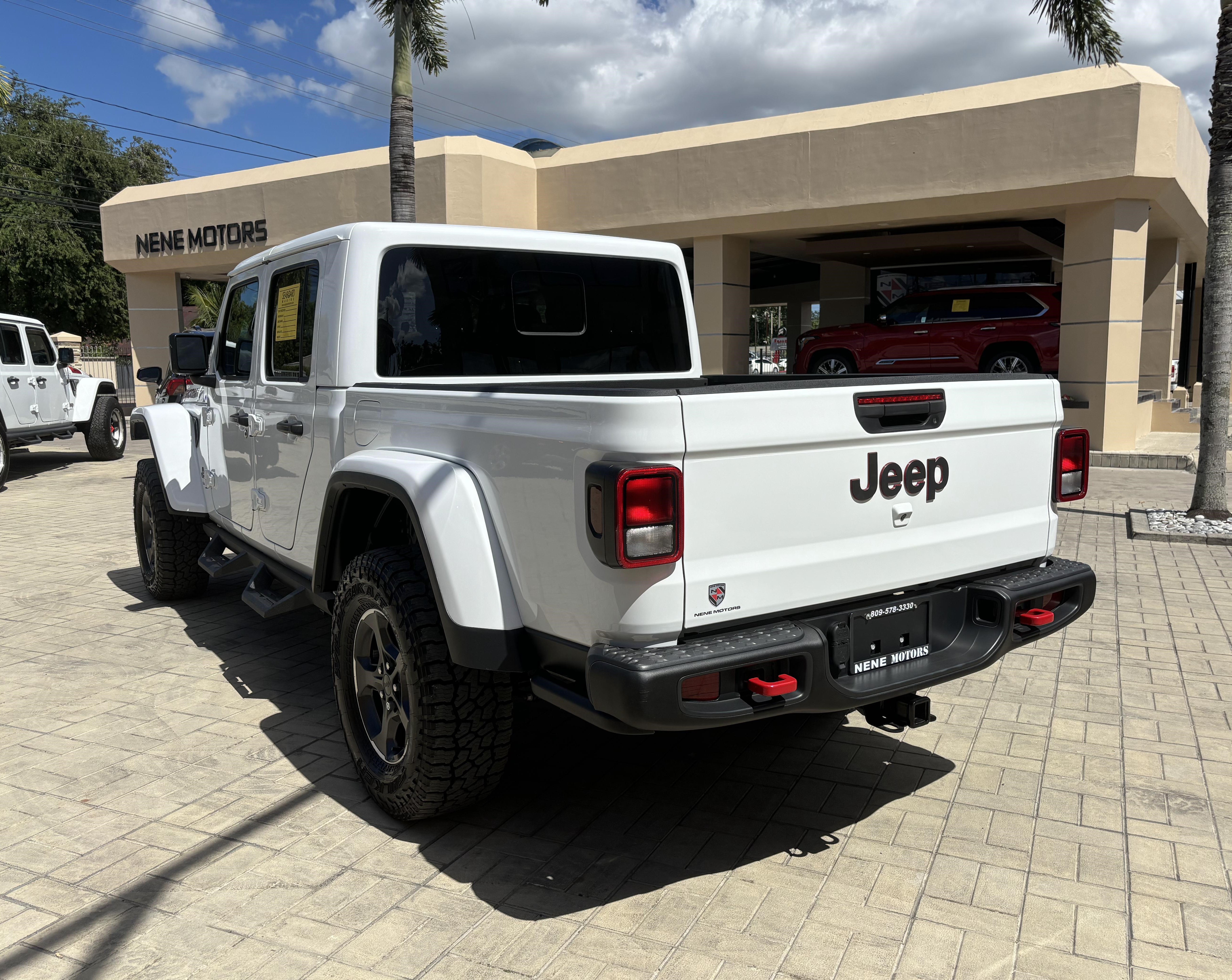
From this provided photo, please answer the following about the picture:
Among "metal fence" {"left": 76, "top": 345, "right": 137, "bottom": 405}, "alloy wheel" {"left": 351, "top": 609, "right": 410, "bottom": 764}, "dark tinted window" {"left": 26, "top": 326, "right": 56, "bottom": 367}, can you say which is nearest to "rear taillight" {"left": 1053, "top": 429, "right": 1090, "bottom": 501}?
"alloy wheel" {"left": 351, "top": 609, "right": 410, "bottom": 764}

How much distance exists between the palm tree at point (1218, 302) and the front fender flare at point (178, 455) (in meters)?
8.21

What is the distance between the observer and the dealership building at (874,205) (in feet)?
43.3

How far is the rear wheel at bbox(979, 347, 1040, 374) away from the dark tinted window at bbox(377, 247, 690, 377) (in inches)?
461

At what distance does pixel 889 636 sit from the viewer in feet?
9.92

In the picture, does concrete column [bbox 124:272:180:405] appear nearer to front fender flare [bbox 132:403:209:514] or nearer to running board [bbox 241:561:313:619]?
front fender flare [bbox 132:403:209:514]

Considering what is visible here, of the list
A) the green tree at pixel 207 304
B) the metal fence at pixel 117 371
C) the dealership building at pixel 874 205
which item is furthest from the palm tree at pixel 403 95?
the metal fence at pixel 117 371

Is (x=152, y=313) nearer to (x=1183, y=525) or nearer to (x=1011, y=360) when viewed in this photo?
(x=1011, y=360)

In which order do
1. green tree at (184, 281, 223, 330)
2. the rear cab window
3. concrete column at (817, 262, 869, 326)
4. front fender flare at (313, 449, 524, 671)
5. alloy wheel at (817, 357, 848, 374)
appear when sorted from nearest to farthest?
front fender flare at (313, 449, 524, 671) < the rear cab window < alloy wheel at (817, 357, 848, 374) < concrete column at (817, 262, 869, 326) < green tree at (184, 281, 223, 330)

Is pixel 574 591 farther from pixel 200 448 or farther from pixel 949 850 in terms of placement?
pixel 200 448

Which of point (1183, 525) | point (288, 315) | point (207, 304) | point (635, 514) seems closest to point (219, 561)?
point (288, 315)

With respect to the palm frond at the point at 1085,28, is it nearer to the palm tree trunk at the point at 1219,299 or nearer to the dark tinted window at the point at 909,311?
the palm tree trunk at the point at 1219,299

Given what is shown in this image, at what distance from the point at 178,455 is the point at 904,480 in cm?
456

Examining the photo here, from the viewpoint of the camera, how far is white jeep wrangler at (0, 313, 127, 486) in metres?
13.0

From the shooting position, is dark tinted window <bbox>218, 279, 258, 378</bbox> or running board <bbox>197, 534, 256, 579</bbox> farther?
running board <bbox>197, 534, 256, 579</bbox>
